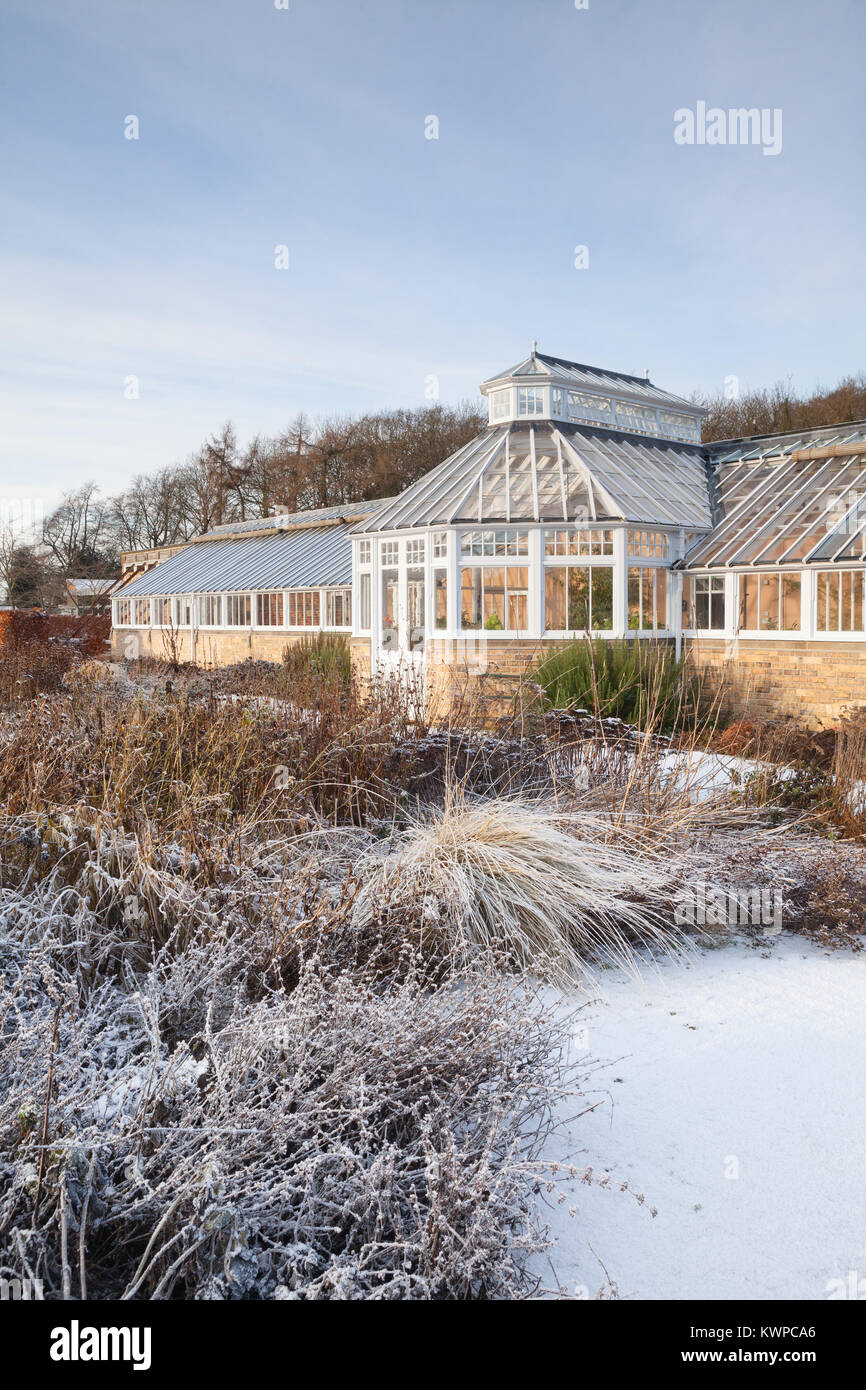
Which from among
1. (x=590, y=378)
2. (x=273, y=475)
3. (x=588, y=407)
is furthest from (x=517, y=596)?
(x=273, y=475)

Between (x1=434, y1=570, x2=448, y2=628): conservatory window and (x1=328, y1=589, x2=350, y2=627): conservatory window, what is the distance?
191 inches

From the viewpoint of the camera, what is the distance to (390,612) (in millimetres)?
16359

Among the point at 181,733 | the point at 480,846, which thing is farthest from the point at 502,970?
the point at 181,733

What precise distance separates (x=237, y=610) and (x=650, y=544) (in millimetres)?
12181

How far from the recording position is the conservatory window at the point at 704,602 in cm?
→ 1463

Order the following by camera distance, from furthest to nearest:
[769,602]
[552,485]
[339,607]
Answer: [339,607] → [552,485] → [769,602]

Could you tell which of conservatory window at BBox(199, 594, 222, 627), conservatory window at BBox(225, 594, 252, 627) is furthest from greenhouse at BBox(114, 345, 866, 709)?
conservatory window at BBox(199, 594, 222, 627)

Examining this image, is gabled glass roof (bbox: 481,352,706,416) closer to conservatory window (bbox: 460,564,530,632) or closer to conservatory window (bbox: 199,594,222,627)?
conservatory window (bbox: 460,564,530,632)

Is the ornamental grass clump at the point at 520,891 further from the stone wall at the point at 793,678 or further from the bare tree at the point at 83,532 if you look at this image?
Answer: the bare tree at the point at 83,532

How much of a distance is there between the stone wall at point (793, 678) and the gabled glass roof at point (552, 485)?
8.90 feet

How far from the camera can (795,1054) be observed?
3.44m

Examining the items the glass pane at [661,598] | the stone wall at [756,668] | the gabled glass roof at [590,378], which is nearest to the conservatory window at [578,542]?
the glass pane at [661,598]

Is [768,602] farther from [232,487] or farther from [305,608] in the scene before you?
[232,487]

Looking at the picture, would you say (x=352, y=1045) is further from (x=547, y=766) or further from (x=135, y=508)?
(x=135, y=508)
